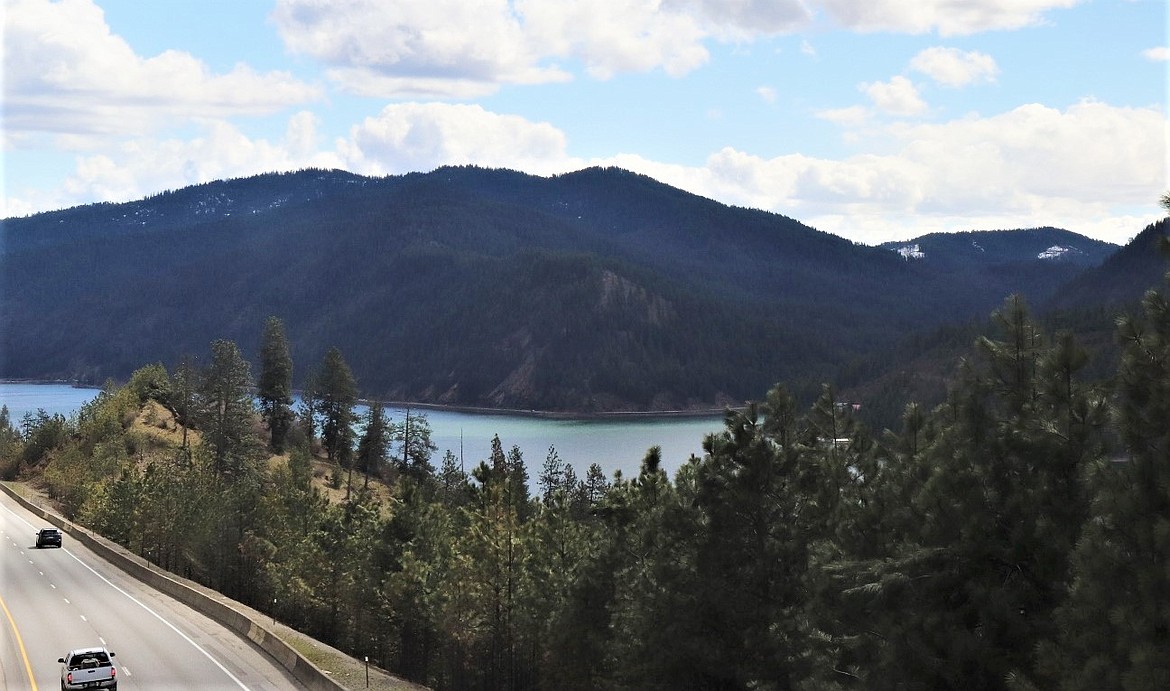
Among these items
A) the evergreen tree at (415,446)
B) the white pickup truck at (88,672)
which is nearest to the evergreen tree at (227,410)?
the evergreen tree at (415,446)

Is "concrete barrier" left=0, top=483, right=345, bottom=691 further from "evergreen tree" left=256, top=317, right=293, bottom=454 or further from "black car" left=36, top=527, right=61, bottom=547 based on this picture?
"evergreen tree" left=256, top=317, right=293, bottom=454

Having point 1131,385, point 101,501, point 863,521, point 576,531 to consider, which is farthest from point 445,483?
point 1131,385

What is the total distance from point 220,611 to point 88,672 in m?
13.9

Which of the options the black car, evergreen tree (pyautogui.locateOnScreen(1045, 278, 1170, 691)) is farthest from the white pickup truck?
the black car

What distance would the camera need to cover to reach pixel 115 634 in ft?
140

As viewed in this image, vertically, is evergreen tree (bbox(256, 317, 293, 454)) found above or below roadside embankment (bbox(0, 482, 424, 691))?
above

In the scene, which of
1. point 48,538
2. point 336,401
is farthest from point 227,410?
point 48,538

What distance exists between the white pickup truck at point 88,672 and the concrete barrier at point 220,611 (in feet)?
18.3

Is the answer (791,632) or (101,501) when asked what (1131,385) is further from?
(101,501)

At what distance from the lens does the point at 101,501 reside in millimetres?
81312

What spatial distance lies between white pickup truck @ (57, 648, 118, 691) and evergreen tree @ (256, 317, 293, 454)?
327ft

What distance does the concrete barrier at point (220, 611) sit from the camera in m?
35.9

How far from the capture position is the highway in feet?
118

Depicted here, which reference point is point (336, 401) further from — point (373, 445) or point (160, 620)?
point (160, 620)
